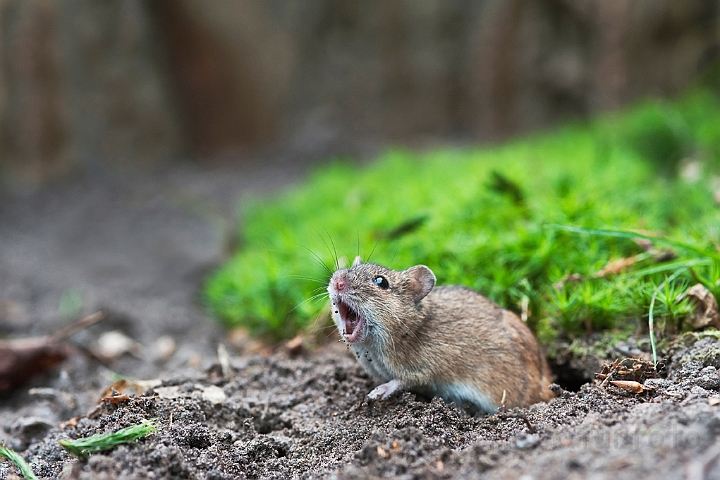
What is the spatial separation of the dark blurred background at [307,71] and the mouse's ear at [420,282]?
7.31 metres

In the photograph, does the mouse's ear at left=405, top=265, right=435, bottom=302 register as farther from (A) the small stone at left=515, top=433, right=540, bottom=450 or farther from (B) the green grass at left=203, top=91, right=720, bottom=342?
(A) the small stone at left=515, top=433, right=540, bottom=450

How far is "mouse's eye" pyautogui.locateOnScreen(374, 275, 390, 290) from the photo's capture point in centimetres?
323

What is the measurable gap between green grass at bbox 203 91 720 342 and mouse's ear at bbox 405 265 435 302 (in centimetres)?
69

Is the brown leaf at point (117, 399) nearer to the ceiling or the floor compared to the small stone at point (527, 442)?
nearer to the floor

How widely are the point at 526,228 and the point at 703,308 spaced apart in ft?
4.64

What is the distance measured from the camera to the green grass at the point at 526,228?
3643 millimetres

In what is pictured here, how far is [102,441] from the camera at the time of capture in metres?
2.48

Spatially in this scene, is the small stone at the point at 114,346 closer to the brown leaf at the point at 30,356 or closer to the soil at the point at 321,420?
the soil at the point at 321,420

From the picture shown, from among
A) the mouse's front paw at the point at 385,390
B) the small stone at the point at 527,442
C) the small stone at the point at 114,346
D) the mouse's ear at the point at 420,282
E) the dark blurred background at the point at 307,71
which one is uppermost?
the dark blurred background at the point at 307,71

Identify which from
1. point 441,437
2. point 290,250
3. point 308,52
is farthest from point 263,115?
point 441,437

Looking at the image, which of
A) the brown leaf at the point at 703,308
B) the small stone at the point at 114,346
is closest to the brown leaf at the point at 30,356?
the small stone at the point at 114,346

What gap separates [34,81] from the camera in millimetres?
9344

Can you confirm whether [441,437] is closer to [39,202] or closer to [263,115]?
[39,202]

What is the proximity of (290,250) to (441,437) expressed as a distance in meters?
3.14
